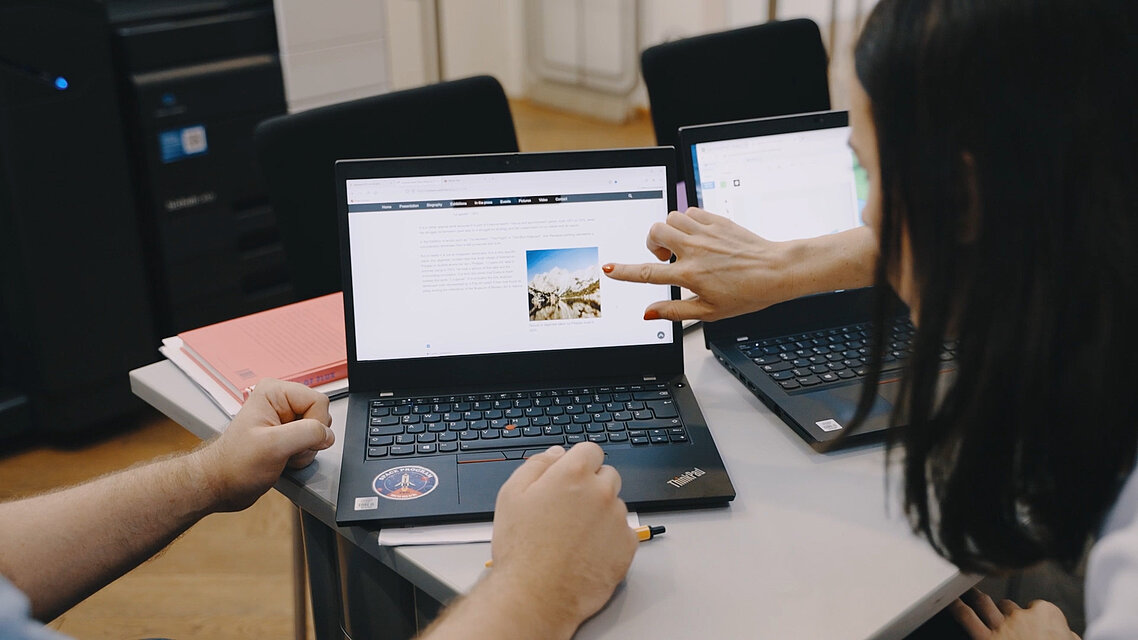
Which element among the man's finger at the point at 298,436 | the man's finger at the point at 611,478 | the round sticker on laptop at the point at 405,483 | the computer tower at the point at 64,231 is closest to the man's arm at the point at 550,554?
the man's finger at the point at 611,478

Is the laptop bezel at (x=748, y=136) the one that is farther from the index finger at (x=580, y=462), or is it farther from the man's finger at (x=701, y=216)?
the index finger at (x=580, y=462)

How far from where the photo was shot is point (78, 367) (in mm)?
2242

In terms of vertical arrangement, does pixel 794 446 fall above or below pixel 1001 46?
below

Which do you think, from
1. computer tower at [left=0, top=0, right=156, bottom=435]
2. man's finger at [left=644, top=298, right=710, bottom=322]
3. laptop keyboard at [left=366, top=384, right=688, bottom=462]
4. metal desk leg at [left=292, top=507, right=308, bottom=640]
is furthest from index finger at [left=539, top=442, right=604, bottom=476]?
computer tower at [left=0, top=0, right=156, bottom=435]

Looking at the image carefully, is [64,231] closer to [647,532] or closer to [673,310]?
[673,310]

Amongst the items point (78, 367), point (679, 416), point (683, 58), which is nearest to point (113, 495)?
point (679, 416)

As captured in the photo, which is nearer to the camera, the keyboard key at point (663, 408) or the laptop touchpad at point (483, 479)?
the laptop touchpad at point (483, 479)

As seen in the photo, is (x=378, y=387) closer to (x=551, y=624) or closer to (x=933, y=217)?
(x=551, y=624)

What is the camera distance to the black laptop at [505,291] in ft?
3.53

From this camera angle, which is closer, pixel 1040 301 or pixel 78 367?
pixel 1040 301

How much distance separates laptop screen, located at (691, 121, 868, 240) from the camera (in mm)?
1187

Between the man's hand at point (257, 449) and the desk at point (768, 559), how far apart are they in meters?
0.03

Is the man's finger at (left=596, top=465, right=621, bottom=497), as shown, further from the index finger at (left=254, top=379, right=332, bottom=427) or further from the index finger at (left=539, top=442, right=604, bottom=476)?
the index finger at (left=254, top=379, right=332, bottom=427)

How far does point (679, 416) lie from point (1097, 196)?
49 centimetres
